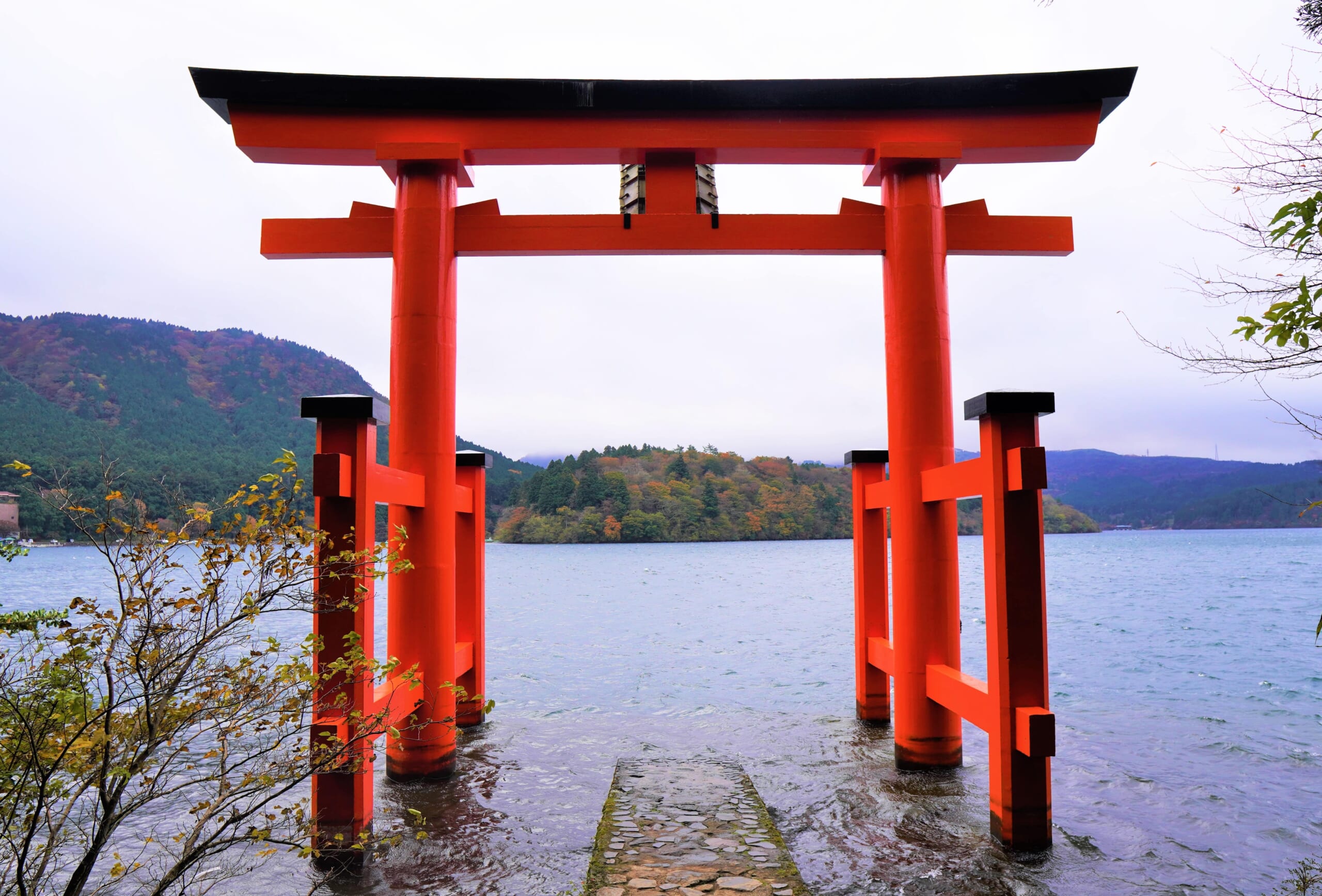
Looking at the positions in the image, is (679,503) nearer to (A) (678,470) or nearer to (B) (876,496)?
(A) (678,470)

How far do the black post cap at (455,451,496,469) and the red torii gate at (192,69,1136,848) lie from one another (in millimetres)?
1483

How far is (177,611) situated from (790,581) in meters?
31.8

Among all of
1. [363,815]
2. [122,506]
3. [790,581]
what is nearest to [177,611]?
[122,506]

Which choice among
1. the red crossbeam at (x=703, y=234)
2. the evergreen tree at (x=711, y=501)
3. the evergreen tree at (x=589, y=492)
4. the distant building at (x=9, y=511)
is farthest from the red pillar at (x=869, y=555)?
the evergreen tree at (x=711, y=501)

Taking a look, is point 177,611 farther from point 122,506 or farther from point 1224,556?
point 1224,556

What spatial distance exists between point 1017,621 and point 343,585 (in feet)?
12.3

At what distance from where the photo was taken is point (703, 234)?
5879mm

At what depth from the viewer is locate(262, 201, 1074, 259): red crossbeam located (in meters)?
5.81

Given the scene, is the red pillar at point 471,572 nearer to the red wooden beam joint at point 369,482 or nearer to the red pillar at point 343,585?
the red wooden beam joint at point 369,482

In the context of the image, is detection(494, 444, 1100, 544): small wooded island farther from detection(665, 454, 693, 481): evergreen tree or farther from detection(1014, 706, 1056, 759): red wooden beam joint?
detection(1014, 706, 1056, 759): red wooden beam joint

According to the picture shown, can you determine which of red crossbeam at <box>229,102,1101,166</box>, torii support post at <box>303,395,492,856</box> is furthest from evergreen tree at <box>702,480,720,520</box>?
torii support post at <box>303,395,492,856</box>

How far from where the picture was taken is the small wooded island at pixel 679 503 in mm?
54531

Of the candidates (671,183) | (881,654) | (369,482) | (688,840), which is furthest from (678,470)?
(688,840)

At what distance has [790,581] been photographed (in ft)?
108
